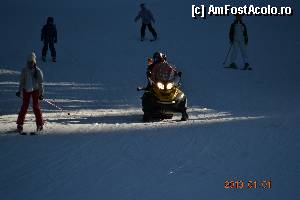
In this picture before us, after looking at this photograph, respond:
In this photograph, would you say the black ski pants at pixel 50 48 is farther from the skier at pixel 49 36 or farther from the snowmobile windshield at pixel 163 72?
the snowmobile windshield at pixel 163 72

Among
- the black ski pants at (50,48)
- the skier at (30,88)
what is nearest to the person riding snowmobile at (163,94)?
the skier at (30,88)

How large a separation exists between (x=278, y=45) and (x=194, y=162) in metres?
19.7

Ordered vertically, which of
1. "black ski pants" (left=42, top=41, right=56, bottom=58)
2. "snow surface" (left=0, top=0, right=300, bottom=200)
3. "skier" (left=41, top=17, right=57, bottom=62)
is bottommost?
"snow surface" (left=0, top=0, right=300, bottom=200)

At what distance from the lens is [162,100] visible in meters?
14.6

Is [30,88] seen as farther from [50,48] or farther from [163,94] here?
[50,48]

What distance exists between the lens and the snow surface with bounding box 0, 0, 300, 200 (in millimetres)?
9492

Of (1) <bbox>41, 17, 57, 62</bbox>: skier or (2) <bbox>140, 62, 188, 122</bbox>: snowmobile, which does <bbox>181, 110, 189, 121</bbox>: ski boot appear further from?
(1) <bbox>41, 17, 57, 62</bbox>: skier

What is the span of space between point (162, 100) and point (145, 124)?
0.74 m

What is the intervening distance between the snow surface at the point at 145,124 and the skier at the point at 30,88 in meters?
0.31

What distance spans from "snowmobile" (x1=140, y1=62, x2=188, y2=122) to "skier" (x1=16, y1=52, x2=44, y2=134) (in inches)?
105

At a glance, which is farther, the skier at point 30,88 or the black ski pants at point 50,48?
the black ski pants at point 50,48

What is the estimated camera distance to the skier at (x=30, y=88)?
12656 millimetres

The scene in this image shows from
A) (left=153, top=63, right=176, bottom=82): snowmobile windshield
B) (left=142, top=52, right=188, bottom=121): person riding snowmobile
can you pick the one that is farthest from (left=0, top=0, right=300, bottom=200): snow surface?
(left=153, top=63, right=176, bottom=82): snowmobile windshield

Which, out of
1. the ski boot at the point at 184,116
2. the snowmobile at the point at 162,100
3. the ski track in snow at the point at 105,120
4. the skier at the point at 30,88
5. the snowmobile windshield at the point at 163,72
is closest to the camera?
the skier at the point at 30,88
